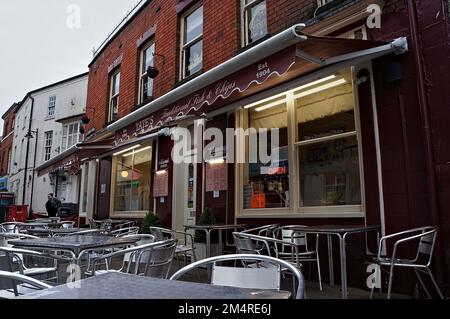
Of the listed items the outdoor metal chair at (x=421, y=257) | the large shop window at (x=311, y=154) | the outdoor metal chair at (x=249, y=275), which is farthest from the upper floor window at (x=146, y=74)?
the outdoor metal chair at (x=249, y=275)

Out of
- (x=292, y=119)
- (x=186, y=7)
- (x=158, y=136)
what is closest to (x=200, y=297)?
(x=292, y=119)

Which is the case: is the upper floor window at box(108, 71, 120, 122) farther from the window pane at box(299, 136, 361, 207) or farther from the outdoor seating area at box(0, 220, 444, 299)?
the window pane at box(299, 136, 361, 207)

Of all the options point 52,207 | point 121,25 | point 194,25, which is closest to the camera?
point 194,25

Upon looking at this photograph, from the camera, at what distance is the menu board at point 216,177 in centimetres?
674

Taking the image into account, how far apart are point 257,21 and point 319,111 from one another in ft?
8.03

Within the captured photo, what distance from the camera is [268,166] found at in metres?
6.17

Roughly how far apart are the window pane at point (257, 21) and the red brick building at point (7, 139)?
27564 mm

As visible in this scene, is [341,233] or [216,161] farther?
[216,161]

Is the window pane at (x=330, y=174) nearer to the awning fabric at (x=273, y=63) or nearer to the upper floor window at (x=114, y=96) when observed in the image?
the awning fabric at (x=273, y=63)

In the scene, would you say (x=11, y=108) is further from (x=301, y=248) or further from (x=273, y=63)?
(x=273, y=63)

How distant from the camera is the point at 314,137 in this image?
18.1 feet

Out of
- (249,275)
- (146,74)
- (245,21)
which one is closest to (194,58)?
(245,21)
